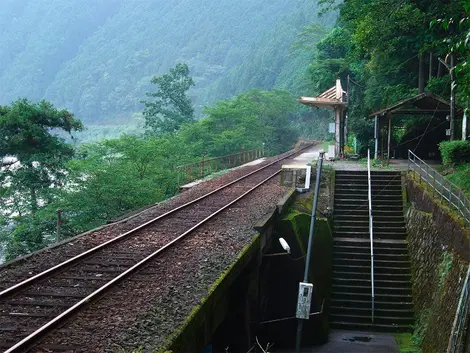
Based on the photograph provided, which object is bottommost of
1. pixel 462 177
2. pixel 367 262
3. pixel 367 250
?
pixel 367 262

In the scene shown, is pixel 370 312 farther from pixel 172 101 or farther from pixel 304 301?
pixel 172 101

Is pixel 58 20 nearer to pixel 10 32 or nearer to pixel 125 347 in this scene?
pixel 10 32

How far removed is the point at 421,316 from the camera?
14188mm

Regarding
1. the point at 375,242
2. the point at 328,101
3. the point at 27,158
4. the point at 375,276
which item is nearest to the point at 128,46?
the point at 328,101

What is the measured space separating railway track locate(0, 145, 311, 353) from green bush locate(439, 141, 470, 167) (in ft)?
27.7

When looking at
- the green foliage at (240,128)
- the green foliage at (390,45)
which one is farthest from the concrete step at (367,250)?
the green foliage at (240,128)

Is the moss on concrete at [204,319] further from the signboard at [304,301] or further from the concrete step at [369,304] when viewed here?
the concrete step at [369,304]

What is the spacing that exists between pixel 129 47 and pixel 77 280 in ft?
492

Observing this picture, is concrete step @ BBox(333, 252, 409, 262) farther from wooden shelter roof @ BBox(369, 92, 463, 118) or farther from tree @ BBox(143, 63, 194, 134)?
tree @ BBox(143, 63, 194, 134)

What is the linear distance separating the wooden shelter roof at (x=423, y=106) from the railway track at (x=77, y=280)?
1114cm

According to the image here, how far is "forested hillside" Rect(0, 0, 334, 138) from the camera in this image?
120875 mm

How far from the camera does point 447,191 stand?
45.0ft

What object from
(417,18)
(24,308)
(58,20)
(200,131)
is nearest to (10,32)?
(58,20)

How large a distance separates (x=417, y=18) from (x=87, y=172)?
15996mm
